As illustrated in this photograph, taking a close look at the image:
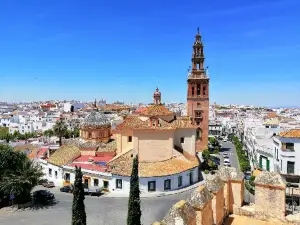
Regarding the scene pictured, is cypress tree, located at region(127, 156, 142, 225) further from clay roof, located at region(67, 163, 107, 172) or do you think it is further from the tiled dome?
the tiled dome

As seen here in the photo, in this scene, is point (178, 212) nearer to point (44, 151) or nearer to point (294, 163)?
point (294, 163)

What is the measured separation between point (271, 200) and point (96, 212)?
22.3m

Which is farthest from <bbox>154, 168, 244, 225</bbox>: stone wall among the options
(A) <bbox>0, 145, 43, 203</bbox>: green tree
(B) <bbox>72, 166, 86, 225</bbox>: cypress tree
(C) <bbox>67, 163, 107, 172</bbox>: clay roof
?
(C) <bbox>67, 163, 107, 172</bbox>: clay roof

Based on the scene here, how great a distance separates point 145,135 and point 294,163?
1738cm

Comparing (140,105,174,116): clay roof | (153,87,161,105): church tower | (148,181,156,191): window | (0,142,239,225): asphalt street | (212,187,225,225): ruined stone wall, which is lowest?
(0,142,239,225): asphalt street

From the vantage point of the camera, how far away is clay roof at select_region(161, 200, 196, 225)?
7.17m

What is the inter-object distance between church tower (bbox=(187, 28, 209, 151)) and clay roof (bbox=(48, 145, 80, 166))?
21.7 metres

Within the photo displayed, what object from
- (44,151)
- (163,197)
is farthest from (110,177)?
(44,151)

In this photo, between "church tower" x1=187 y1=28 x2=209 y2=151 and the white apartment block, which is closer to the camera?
the white apartment block

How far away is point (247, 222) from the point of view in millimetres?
9172

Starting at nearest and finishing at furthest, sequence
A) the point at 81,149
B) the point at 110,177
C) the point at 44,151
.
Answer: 1. the point at 110,177
2. the point at 81,149
3. the point at 44,151

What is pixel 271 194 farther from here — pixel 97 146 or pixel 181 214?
pixel 97 146

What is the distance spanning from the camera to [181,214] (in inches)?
286

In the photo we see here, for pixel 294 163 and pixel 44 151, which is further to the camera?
pixel 44 151
